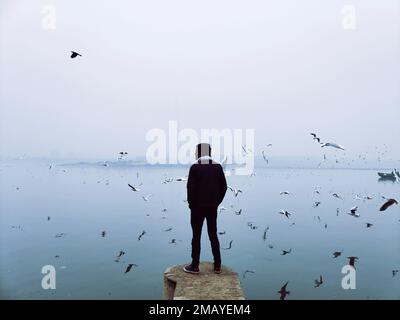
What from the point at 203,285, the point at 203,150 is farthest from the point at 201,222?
the point at 203,150

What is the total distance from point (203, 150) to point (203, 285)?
90.9 inches

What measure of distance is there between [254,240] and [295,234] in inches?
168

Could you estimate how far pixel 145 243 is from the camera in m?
33.3

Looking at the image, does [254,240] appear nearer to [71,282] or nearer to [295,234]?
[295,234]

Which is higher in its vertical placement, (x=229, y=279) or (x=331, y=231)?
(x=229, y=279)

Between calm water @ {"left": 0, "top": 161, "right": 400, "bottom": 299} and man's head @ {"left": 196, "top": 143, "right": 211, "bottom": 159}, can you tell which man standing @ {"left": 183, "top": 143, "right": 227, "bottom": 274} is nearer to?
man's head @ {"left": 196, "top": 143, "right": 211, "bottom": 159}

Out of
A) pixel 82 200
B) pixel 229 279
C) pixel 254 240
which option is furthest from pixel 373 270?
pixel 82 200

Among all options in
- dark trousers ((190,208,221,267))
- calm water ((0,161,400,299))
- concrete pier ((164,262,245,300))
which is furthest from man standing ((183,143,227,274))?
calm water ((0,161,400,299))

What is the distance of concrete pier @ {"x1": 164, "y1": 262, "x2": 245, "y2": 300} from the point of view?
5371mm

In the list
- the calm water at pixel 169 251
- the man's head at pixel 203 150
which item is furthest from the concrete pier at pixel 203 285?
the calm water at pixel 169 251

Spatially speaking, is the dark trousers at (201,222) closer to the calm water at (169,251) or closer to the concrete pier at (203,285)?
the concrete pier at (203,285)

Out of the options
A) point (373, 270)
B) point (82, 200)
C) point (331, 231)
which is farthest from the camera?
point (82, 200)

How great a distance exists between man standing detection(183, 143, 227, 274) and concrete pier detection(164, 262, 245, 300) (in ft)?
1.70

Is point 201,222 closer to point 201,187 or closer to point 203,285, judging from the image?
point 201,187
